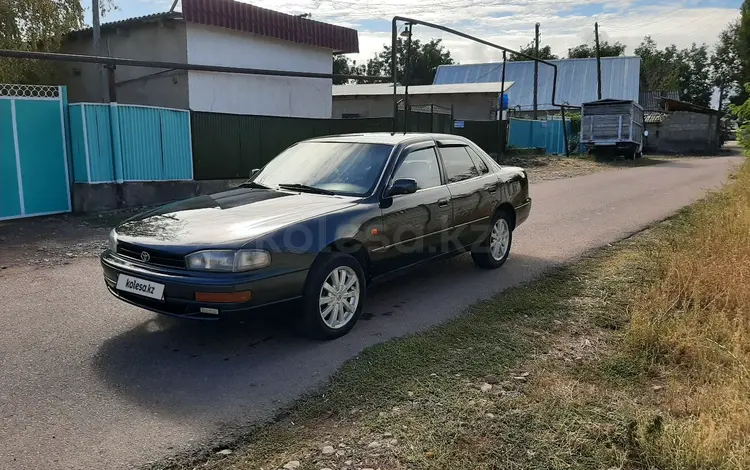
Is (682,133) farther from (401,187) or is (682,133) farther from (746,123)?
(401,187)

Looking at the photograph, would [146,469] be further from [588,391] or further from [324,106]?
[324,106]

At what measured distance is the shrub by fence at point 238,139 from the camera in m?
12.1

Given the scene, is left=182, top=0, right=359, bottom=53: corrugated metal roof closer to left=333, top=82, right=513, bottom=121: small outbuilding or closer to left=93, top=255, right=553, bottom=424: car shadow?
left=333, top=82, right=513, bottom=121: small outbuilding

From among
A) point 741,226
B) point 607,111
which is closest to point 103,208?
point 741,226

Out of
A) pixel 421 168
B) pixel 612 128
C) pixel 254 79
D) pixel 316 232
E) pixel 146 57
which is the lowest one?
pixel 316 232

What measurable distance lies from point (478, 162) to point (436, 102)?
25.6m

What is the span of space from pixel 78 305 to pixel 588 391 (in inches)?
174

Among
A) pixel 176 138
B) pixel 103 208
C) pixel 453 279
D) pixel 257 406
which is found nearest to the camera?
pixel 257 406

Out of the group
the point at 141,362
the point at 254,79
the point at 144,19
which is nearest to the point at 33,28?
A: the point at 144,19

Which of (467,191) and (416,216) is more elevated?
(467,191)

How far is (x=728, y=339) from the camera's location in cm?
425

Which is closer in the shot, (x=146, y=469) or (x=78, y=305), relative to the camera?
(x=146, y=469)

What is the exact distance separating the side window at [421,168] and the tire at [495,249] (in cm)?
116

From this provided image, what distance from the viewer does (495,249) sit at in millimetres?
6766
